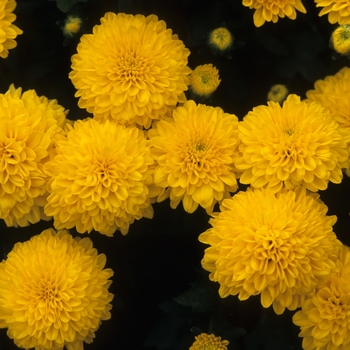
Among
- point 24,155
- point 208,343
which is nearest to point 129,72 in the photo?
point 24,155

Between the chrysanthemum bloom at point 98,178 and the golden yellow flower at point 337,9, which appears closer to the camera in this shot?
the chrysanthemum bloom at point 98,178

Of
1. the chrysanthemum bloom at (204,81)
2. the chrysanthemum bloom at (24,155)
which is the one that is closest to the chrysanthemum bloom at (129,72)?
the chrysanthemum bloom at (204,81)

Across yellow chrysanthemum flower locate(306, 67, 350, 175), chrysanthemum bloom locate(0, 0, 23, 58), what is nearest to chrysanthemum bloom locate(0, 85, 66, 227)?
chrysanthemum bloom locate(0, 0, 23, 58)

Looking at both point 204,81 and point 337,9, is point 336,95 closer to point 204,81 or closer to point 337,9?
point 337,9

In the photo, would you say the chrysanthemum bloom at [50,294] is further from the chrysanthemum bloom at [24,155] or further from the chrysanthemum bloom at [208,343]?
the chrysanthemum bloom at [208,343]

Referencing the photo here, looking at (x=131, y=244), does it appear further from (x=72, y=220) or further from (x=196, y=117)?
(x=196, y=117)
